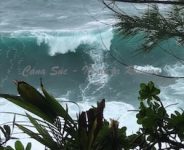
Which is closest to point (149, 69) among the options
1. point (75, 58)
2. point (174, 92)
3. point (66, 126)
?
point (75, 58)

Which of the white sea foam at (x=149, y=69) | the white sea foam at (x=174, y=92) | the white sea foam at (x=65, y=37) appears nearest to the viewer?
the white sea foam at (x=174, y=92)

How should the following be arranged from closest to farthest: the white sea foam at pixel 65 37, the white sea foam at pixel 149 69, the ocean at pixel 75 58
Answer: the ocean at pixel 75 58 → the white sea foam at pixel 149 69 → the white sea foam at pixel 65 37

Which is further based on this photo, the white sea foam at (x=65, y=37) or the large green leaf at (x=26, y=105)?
the white sea foam at (x=65, y=37)

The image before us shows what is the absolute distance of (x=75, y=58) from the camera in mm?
15406

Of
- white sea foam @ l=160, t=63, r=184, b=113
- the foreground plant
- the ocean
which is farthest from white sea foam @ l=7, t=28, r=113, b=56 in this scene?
the foreground plant

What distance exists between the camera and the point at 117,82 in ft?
43.3

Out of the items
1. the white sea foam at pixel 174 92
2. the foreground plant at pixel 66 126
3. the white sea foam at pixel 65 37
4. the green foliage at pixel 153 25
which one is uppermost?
the green foliage at pixel 153 25

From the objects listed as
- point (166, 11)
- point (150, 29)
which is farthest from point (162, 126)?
point (166, 11)

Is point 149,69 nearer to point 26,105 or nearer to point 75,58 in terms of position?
point 75,58

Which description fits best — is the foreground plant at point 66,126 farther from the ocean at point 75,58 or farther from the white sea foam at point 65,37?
the white sea foam at point 65,37

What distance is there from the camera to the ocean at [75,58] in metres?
12.5

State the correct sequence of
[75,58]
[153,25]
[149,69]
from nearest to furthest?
[153,25], [149,69], [75,58]

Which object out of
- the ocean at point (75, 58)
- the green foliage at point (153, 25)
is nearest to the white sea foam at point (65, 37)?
the ocean at point (75, 58)

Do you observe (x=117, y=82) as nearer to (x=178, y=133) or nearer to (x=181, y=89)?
(x=181, y=89)
